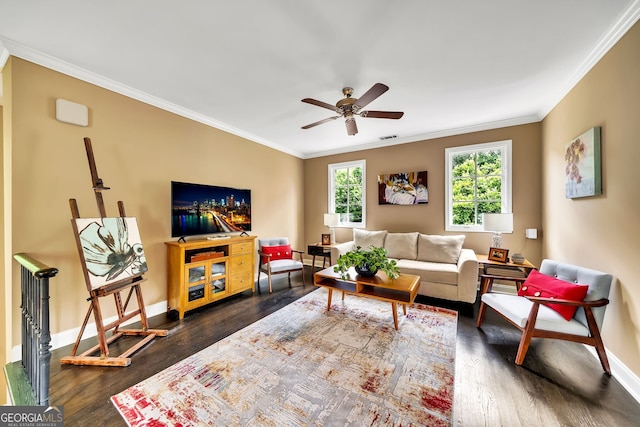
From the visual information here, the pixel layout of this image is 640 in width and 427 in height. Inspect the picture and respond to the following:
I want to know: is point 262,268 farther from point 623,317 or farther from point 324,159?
point 623,317

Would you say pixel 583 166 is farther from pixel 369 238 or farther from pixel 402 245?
pixel 369 238

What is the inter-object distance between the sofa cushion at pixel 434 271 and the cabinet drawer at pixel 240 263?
7.69ft

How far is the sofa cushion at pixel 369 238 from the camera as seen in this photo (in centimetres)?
438

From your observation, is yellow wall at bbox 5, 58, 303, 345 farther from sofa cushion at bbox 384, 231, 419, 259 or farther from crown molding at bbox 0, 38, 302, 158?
sofa cushion at bbox 384, 231, 419, 259

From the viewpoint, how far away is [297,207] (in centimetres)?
550

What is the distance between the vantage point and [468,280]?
310cm

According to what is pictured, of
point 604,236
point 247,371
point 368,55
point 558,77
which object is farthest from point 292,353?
point 558,77

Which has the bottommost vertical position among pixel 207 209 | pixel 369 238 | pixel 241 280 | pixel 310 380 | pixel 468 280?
pixel 310 380

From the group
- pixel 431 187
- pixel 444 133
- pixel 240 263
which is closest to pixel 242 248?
pixel 240 263

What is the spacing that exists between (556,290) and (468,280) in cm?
108

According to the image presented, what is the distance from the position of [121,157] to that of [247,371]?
2.64 metres

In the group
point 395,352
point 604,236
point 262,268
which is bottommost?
point 395,352

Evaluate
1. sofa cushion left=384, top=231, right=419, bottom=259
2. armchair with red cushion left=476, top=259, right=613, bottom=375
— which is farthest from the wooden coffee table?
sofa cushion left=384, top=231, right=419, bottom=259

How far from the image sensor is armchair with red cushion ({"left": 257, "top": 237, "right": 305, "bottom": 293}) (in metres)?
3.76
